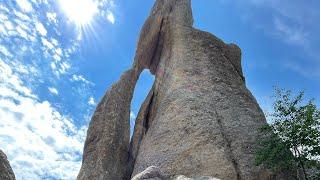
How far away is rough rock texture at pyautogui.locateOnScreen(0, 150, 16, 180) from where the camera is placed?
19359mm

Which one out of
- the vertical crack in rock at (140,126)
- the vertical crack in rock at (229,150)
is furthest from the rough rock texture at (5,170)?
the vertical crack in rock at (140,126)

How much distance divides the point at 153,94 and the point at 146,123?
7.46ft

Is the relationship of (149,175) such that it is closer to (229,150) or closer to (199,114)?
(229,150)

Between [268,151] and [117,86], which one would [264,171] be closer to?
[268,151]

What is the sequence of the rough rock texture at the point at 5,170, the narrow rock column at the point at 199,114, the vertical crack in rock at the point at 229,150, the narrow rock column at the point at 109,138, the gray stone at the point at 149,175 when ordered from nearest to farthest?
1. the rough rock texture at the point at 5,170
2. the gray stone at the point at 149,175
3. the vertical crack in rock at the point at 229,150
4. the narrow rock column at the point at 199,114
5. the narrow rock column at the point at 109,138

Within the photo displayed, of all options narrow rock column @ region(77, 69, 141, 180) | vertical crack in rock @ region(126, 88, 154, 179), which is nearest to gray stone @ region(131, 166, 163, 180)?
narrow rock column @ region(77, 69, 141, 180)

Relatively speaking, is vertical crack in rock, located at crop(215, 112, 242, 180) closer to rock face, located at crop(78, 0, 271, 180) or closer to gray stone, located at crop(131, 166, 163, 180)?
rock face, located at crop(78, 0, 271, 180)

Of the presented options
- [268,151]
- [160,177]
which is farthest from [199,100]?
[160,177]

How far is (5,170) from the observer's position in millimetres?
19625

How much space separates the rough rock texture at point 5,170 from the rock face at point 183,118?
8.57m

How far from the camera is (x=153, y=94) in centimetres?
3616

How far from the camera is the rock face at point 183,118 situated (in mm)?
25984

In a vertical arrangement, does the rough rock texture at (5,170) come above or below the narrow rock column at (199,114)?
below

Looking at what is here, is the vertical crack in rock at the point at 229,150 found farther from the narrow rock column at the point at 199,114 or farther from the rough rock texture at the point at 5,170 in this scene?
the rough rock texture at the point at 5,170
